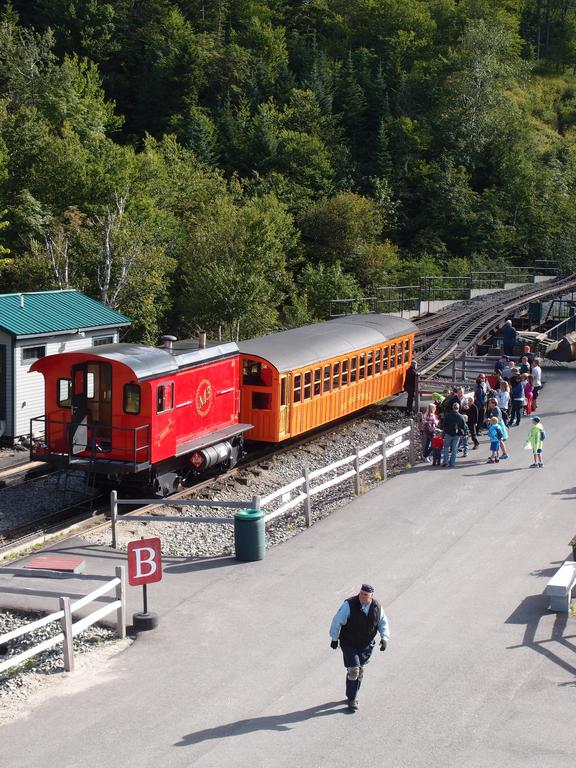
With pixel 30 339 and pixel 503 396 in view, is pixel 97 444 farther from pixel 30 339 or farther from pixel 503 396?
pixel 503 396

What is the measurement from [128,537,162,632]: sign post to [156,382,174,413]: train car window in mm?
6643

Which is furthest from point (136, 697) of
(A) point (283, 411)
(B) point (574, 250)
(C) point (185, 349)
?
(B) point (574, 250)

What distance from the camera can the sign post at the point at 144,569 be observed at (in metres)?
12.2

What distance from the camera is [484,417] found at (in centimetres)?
2484

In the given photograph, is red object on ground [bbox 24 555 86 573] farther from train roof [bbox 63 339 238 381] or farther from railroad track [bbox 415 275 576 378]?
railroad track [bbox 415 275 576 378]

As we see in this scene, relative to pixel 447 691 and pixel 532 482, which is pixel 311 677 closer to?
pixel 447 691

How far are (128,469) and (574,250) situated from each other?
2103 inches

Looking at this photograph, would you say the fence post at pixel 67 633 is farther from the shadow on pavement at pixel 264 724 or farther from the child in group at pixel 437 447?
the child in group at pixel 437 447

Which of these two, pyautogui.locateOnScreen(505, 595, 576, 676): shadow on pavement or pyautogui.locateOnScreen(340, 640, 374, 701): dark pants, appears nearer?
pyautogui.locateOnScreen(340, 640, 374, 701): dark pants

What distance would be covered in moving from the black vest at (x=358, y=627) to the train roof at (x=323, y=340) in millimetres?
12568

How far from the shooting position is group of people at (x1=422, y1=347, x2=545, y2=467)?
69.8ft

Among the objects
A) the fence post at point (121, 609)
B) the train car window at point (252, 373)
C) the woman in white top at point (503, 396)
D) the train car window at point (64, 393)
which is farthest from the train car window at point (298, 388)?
the fence post at point (121, 609)

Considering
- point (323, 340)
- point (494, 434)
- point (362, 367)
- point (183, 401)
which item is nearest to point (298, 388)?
point (323, 340)

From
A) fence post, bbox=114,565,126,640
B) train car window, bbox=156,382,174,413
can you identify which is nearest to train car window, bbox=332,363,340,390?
train car window, bbox=156,382,174,413
